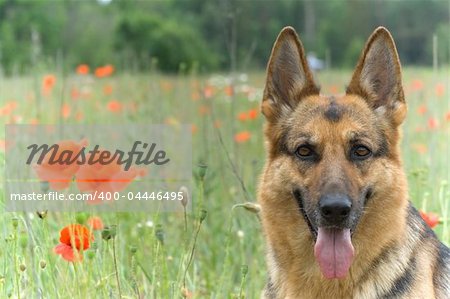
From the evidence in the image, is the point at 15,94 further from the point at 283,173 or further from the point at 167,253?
the point at 283,173

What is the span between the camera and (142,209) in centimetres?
507

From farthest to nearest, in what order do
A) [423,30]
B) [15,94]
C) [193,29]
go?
[193,29] → [423,30] → [15,94]

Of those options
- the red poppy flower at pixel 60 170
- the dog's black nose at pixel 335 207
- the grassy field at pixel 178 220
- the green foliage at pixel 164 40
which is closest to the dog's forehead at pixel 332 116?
the dog's black nose at pixel 335 207

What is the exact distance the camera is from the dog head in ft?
11.0

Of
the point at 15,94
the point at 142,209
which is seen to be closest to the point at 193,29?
the point at 15,94

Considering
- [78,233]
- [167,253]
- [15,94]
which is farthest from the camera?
[15,94]

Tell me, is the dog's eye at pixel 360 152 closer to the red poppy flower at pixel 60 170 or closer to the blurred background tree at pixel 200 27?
the red poppy flower at pixel 60 170

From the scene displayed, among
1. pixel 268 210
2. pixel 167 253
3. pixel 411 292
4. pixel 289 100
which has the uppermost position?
pixel 289 100

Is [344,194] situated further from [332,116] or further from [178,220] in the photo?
[178,220]

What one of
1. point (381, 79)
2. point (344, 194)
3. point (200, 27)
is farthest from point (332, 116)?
point (200, 27)

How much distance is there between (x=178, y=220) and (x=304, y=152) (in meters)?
2.28

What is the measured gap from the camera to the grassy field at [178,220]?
345 centimetres

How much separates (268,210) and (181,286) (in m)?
0.58

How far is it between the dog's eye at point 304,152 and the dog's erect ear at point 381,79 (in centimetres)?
46
